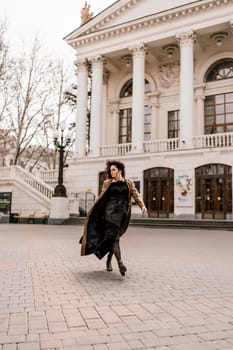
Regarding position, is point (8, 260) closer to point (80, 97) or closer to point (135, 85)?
point (135, 85)

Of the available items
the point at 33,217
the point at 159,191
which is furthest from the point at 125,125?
the point at 33,217

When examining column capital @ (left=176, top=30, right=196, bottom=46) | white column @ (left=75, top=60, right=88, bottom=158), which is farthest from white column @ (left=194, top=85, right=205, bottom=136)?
white column @ (left=75, top=60, right=88, bottom=158)

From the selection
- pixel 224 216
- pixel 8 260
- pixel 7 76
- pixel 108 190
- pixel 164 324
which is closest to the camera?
pixel 164 324

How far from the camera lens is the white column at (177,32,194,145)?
23531 mm

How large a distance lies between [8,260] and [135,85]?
832 inches

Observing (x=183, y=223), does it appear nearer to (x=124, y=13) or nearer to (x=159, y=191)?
(x=159, y=191)

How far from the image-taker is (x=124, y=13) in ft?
90.1

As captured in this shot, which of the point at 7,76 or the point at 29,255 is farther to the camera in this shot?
the point at 7,76

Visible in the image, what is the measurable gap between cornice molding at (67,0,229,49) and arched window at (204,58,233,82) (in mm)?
4366

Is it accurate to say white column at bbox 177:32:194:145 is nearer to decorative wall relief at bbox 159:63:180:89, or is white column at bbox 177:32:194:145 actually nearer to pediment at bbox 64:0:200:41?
pediment at bbox 64:0:200:41

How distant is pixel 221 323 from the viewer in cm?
335

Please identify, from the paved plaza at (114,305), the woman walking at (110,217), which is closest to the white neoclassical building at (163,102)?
the paved plaza at (114,305)

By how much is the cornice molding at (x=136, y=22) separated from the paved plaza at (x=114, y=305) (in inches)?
837

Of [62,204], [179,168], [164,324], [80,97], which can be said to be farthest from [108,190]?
[80,97]
